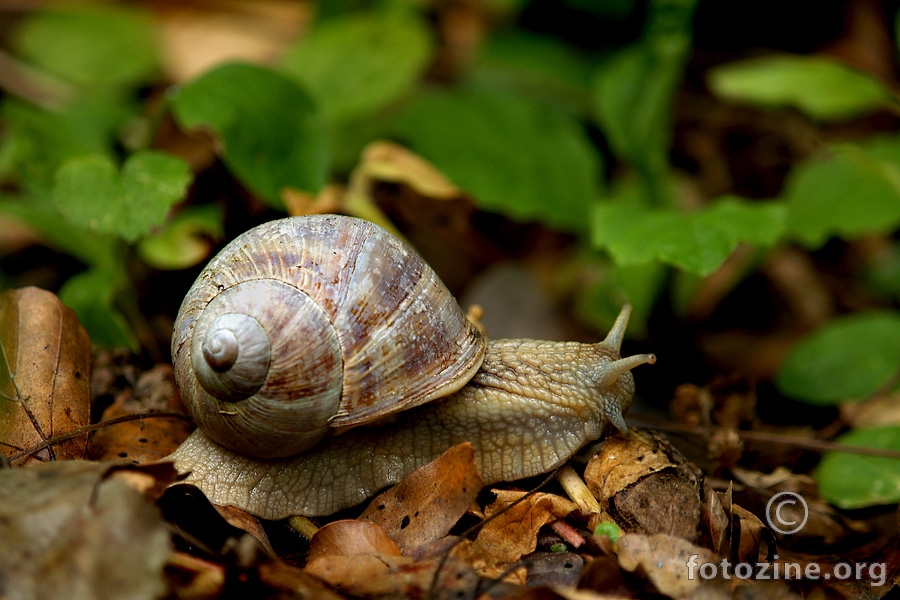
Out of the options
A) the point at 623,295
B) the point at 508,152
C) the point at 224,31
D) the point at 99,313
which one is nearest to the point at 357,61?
the point at 508,152

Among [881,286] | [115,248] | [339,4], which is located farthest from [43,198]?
[881,286]

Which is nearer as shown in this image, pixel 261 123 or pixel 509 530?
pixel 509 530

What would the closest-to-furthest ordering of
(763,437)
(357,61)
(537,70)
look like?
(763,437) < (357,61) < (537,70)

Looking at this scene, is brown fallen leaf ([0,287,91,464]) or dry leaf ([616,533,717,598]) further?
brown fallen leaf ([0,287,91,464])

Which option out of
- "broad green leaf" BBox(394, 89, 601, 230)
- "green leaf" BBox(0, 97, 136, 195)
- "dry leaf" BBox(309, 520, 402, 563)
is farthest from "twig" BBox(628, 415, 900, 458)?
"green leaf" BBox(0, 97, 136, 195)

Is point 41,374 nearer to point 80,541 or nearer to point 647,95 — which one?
point 80,541

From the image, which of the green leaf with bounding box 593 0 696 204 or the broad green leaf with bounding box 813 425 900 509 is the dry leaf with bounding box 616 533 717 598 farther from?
the green leaf with bounding box 593 0 696 204

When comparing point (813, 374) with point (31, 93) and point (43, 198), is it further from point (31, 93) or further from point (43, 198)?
point (31, 93)
